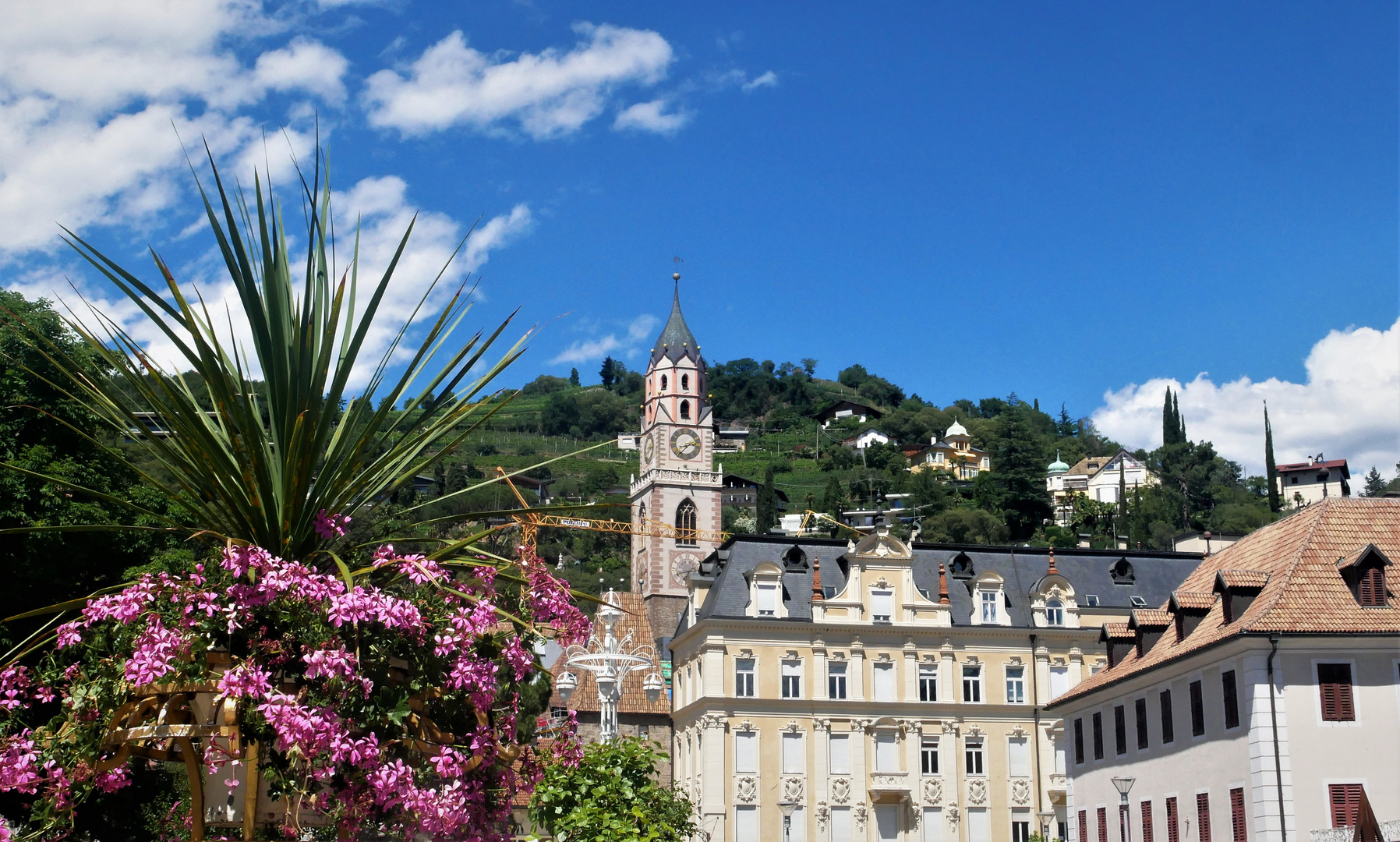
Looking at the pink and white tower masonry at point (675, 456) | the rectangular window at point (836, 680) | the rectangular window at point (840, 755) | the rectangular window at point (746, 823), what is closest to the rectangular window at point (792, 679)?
the rectangular window at point (836, 680)

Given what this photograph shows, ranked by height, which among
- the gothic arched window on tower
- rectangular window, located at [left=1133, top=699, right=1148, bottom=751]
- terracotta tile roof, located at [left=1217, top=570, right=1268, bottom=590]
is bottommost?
rectangular window, located at [left=1133, top=699, right=1148, bottom=751]

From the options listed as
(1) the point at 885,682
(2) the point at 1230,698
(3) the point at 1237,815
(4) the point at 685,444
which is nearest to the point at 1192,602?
(2) the point at 1230,698

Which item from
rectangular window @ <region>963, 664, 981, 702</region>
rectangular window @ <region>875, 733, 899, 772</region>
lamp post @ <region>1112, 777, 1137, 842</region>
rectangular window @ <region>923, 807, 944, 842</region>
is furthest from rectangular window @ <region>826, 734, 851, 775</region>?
lamp post @ <region>1112, 777, 1137, 842</region>

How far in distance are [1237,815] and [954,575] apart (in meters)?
29.9

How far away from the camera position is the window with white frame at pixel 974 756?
56094 millimetres

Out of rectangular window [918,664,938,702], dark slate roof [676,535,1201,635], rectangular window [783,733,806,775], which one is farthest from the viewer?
dark slate roof [676,535,1201,635]

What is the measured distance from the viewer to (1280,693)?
97.5ft

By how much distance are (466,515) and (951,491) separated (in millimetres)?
167857

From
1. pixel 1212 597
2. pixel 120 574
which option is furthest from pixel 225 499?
pixel 1212 597

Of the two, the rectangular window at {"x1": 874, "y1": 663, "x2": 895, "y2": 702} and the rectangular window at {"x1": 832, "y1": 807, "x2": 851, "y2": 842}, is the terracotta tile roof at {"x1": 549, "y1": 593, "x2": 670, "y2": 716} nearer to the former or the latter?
the rectangular window at {"x1": 832, "y1": 807, "x2": 851, "y2": 842}

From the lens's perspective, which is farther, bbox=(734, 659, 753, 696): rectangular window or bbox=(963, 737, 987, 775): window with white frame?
bbox=(963, 737, 987, 775): window with white frame

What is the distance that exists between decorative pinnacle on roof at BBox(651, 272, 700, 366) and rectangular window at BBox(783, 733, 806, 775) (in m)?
48.2

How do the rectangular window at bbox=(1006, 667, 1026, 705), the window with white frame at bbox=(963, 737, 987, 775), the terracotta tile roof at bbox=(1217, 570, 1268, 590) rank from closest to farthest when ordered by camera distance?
the terracotta tile roof at bbox=(1217, 570, 1268, 590) < the window with white frame at bbox=(963, 737, 987, 775) < the rectangular window at bbox=(1006, 667, 1026, 705)

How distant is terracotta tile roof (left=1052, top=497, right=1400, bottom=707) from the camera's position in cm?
3025
